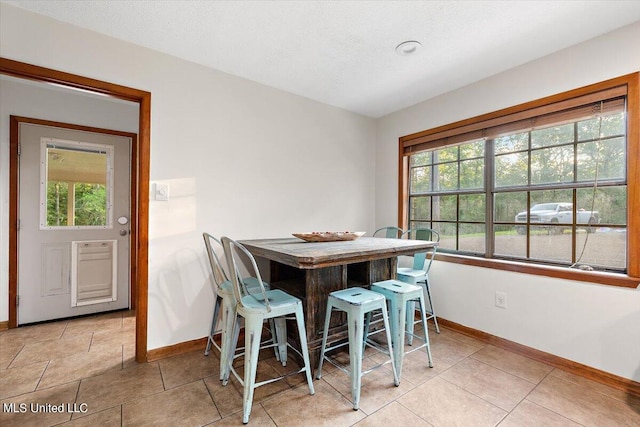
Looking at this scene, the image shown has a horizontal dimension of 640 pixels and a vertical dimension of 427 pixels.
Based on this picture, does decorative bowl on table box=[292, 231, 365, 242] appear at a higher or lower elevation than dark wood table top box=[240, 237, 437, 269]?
higher

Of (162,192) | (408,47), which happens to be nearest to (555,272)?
(408,47)

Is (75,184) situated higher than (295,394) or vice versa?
(75,184)

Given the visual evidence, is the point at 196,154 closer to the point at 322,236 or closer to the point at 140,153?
the point at 140,153

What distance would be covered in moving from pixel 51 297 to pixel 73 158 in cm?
148

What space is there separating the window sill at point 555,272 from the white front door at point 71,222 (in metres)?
3.76

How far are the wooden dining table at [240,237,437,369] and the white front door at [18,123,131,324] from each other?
210 centimetres

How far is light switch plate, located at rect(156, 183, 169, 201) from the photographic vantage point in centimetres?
228

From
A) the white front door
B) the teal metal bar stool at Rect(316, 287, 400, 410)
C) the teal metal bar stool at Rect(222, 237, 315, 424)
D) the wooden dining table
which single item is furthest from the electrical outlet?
the white front door

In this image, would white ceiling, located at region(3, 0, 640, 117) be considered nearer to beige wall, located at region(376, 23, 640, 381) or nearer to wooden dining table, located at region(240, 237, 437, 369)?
beige wall, located at region(376, 23, 640, 381)

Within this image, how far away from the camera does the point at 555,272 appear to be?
221cm

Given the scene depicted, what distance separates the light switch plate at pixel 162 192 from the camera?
2277mm

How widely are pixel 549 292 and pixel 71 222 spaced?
4.59 metres

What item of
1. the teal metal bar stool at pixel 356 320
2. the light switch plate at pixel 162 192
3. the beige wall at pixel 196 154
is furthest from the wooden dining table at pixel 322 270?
the light switch plate at pixel 162 192

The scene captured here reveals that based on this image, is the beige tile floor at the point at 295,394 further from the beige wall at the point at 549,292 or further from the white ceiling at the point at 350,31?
the white ceiling at the point at 350,31
